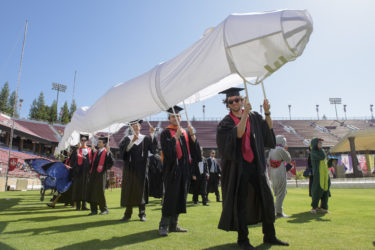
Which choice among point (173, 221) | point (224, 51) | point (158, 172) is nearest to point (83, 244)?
point (173, 221)

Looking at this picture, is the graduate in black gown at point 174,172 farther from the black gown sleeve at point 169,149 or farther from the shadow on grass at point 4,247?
the shadow on grass at point 4,247

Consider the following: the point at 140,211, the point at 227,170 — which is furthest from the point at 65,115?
the point at 227,170

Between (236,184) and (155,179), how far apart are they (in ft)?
15.8

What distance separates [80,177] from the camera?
24.1ft

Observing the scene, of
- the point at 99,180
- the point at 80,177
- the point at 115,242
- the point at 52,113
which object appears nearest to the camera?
the point at 115,242

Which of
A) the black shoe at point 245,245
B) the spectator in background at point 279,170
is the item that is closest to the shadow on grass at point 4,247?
the black shoe at point 245,245

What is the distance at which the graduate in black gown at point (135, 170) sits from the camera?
5.04 metres

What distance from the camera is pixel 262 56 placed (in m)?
2.60

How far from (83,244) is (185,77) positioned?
2.40m

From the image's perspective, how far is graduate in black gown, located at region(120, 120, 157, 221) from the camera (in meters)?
5.04

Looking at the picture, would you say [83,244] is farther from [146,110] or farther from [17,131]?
[17,131]

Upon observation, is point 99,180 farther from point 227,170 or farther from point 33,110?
point 33,110

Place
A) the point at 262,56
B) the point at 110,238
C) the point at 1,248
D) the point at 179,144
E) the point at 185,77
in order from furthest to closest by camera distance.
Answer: the point at 179,144
the point at 110,238
the point at 1,248
the point at 185,77
the point at 262,56

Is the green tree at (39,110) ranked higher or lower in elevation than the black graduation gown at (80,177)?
higher
